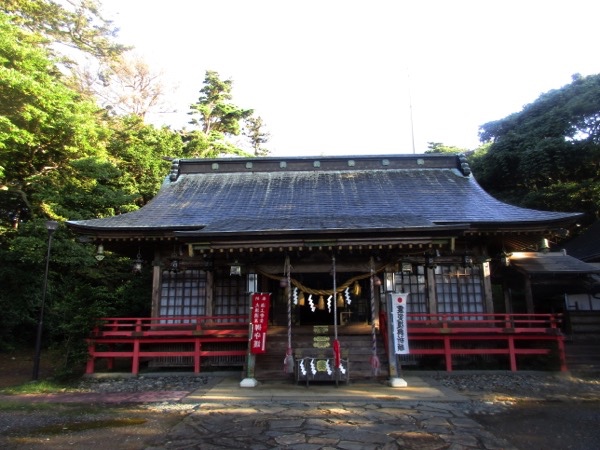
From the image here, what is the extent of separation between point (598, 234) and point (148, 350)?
22.5 meters

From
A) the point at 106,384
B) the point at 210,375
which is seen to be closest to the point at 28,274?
the point at 106,384

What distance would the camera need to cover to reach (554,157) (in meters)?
23.3

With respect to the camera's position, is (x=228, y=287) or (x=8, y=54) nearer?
(x=228, y=287)

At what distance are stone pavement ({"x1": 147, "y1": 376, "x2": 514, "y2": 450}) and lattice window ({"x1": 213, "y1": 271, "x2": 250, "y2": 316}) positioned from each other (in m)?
3.20

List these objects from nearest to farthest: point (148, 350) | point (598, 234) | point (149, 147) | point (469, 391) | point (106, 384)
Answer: point (469, 391)
point (106, 384)
point (148, 350)
point (598, 234)
point (149, 147)

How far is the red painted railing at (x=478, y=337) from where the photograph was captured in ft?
35.6

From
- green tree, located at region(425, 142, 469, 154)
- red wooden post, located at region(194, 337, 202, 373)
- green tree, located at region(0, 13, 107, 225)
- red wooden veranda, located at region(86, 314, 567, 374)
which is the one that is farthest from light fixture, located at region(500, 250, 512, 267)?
green tree, located at region(425, 142, 469, 154)

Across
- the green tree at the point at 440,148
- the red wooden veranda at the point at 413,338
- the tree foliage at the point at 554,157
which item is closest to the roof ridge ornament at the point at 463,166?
the red wooden veranda at the point at 413,338

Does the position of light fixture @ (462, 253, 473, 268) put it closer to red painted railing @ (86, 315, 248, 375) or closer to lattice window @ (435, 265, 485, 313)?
lattice window @ (435, 265, 485, 313)

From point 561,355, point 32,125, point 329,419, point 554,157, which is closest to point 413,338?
point 561,355

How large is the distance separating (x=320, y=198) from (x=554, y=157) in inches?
684

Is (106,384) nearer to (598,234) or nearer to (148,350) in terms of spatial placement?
(148,350)

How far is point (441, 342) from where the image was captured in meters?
11.8

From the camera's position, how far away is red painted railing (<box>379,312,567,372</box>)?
10.8 metres
